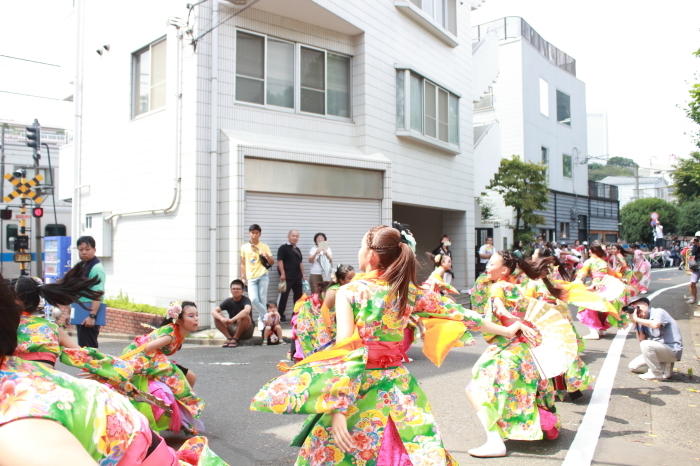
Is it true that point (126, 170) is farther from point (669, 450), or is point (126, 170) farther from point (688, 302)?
point (688, 302)

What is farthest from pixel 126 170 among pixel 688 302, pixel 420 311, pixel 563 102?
pixel 563 102

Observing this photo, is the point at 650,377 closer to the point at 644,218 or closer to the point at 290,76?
the point at 290,76

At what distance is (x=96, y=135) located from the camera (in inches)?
572

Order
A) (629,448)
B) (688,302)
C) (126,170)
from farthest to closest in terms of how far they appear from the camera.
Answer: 1. (688,302)
2. (126,170)
3. (629,448)

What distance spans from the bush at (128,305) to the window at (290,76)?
4607mm

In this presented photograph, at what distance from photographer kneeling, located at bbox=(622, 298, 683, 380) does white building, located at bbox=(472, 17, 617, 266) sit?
610 inches

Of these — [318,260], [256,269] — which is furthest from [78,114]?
[318,260]

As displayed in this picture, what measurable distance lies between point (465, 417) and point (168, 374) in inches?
116

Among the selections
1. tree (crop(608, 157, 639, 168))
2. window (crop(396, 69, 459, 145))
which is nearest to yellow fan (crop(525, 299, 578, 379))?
window (crop(396, 69, 459, 145))

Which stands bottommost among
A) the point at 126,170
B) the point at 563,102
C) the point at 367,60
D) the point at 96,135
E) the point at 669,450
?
the point at 669,450

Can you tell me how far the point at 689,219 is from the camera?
54219 millimetres

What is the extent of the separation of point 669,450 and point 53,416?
17.0 ft

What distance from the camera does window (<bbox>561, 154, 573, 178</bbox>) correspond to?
3456 cm

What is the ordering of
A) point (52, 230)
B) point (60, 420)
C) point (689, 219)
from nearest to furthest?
point (60, 420), point (52, 230), point (689, 219)
